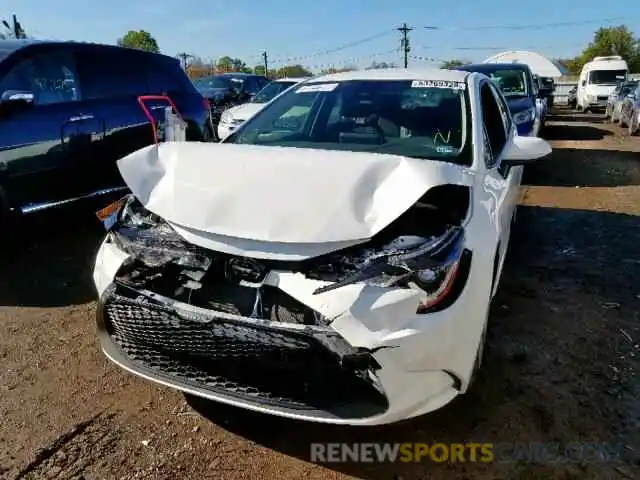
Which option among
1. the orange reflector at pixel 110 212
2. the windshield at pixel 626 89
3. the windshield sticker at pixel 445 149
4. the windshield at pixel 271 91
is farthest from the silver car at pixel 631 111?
the orange reflector at pixel 110 212

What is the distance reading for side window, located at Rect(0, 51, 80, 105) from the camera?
463 centimetres

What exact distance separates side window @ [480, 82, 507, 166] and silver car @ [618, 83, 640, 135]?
11.9m

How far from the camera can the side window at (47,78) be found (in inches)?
182

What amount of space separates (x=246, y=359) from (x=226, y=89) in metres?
12.1

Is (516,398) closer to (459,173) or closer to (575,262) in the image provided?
(459,173)

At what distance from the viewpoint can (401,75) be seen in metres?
3.76

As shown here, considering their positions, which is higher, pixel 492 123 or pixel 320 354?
pixel 492 123

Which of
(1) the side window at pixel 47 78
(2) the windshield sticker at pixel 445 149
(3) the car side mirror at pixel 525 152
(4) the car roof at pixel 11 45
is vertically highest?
(4) the car roof at pixel 11 45

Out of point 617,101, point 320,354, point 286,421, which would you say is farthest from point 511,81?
point 617,101

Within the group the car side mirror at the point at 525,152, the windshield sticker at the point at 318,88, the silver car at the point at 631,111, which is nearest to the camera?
the car side mirror at the point at 525,152

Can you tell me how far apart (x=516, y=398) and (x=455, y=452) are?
1.80 ft

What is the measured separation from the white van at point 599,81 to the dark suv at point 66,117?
2109cm

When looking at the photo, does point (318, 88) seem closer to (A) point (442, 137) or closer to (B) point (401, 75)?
(B) point (401, 75)

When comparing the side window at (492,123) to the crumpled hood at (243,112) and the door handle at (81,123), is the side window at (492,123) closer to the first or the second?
the door handle at (81,123)
